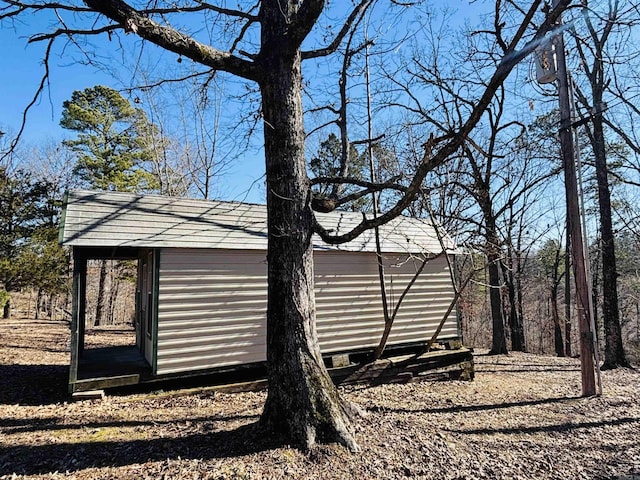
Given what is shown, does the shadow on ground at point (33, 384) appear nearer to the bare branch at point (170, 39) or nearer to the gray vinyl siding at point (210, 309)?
the gray vinyl siding at point (210, 309)

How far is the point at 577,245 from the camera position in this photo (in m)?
6.39

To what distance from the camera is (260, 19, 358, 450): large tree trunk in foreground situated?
3.84m

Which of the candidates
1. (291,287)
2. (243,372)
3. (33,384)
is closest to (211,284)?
(243,372)

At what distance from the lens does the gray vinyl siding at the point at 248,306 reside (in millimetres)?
6105

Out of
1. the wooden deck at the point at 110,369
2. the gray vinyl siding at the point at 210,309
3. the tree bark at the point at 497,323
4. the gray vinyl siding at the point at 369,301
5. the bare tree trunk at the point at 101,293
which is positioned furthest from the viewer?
the bare tree trunk at the point at 101,293

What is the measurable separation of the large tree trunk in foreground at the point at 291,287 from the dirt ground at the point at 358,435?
0.24 meters

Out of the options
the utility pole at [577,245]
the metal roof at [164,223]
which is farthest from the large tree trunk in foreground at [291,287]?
the utility pole at [577,245]

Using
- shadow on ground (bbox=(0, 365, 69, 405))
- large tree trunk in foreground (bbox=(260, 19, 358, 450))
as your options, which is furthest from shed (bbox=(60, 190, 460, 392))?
large tree trunk in foreground (bbox=(260, 19, 358, 450))

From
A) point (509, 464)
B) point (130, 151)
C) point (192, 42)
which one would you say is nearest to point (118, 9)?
point (192, 42)

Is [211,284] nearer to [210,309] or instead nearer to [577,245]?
[210,309]

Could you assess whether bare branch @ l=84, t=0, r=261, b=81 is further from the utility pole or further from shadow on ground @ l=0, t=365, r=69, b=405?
the utility pole

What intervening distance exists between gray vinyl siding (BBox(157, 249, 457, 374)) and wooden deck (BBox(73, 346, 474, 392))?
390 millimetres

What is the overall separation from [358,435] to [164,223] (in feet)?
14.5

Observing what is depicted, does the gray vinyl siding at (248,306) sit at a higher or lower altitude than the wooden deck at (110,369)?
higher
